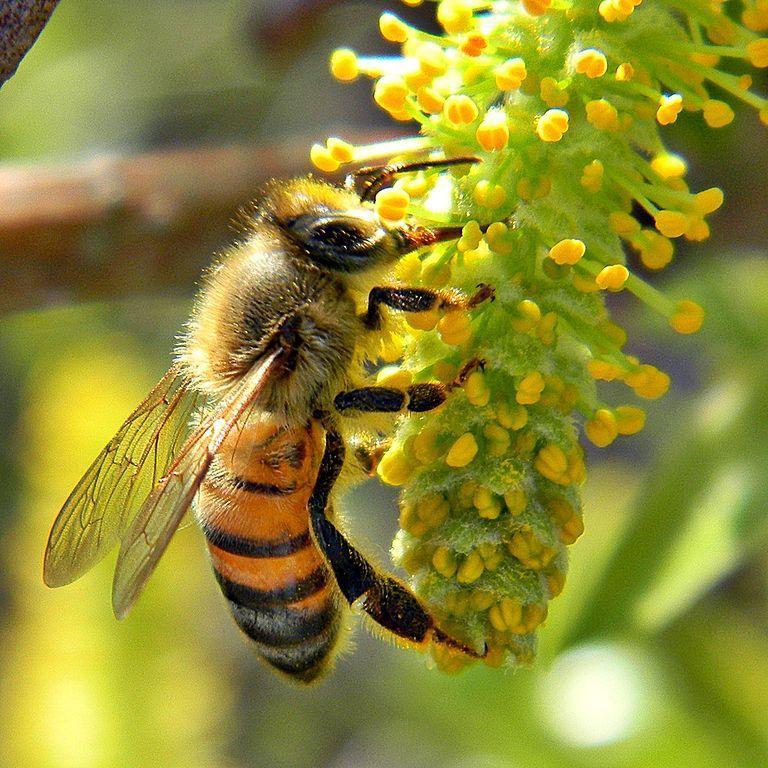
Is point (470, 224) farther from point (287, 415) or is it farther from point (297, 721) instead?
point (297, 721)

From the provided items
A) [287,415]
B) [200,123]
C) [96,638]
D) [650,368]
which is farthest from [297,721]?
[650,368]

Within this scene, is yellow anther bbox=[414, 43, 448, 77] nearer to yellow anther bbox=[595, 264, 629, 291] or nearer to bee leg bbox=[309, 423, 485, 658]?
yellow anther bbox=[595, 264, 629, 291]

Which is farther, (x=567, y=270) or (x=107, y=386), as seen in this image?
(x=107, y=386)

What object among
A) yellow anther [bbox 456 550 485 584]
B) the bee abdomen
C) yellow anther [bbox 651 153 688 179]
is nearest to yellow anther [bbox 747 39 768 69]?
yellow anther [bbox 651 153 688 179]

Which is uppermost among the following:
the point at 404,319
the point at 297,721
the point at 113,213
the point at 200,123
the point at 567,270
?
the point at 567,270

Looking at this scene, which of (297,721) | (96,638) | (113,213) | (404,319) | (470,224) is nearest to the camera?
(470,224)

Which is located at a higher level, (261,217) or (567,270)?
(567,270)

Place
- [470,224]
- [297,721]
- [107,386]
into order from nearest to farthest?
[470,224]
[107,386]
[297,721]

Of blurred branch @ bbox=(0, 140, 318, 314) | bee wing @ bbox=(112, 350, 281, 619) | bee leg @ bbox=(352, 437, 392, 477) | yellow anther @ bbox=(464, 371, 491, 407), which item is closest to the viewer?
yellow anther @ bbox=(464, 371, 491, 407)
